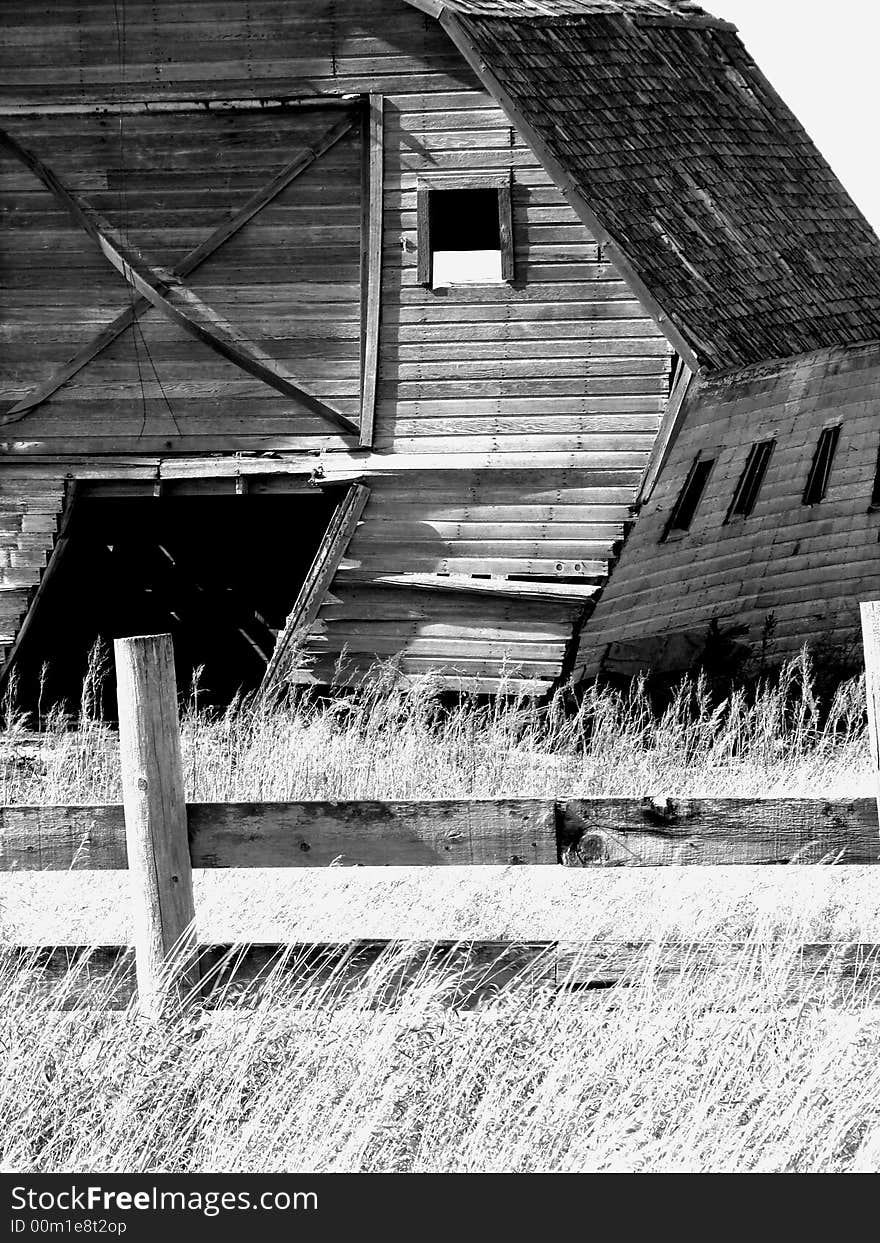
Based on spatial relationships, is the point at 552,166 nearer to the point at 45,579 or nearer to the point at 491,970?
the point at 45,579

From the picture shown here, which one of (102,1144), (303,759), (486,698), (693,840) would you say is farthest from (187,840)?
(486,698)

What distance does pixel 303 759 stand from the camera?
11992 millimetres

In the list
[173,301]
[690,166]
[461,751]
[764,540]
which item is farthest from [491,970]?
[690,166]

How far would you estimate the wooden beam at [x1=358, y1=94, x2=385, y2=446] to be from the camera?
14.1m

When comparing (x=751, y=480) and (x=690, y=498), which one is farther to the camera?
(x=751, y=480)

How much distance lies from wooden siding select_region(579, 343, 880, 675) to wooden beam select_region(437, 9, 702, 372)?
0.92 metres

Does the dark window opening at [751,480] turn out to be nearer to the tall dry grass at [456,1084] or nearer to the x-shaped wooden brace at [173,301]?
the x-shaped wooden brace at [173,301]

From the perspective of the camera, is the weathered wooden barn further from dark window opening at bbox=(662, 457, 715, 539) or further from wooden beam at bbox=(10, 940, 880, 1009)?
wooden beam at bbox=(10, 940, 880, 1009)

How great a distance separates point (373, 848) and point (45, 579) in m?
9.70

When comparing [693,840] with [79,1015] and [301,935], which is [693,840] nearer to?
[79,1015]

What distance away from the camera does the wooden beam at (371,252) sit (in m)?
14.1

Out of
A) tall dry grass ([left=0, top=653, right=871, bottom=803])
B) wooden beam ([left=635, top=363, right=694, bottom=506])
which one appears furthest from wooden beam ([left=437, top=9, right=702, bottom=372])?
tall dry grass ([left=0, top=653, right=871, bottom=803])

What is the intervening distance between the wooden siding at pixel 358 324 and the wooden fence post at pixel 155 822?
28.2 feet

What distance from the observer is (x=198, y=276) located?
14.5 meters
